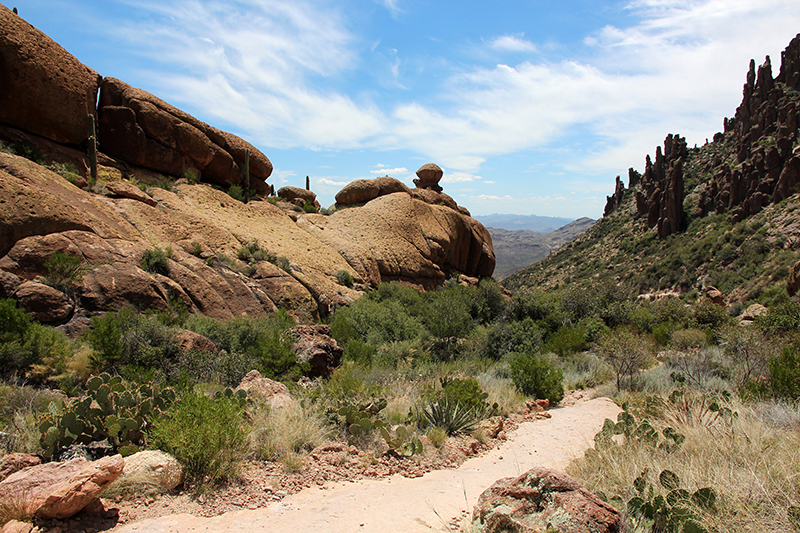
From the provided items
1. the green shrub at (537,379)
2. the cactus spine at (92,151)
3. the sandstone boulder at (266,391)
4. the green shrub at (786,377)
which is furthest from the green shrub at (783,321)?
the cactus spine at (92,151)

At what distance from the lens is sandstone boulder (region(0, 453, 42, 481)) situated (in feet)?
13.3

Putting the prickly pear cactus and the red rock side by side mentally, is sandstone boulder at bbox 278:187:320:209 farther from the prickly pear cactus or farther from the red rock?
the prickly pear cactus

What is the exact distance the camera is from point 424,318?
17328mm

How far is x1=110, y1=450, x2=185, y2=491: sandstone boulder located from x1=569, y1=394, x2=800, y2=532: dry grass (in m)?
4.37

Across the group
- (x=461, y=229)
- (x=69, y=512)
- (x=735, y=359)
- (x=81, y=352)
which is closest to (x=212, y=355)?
(x=81, y=352)

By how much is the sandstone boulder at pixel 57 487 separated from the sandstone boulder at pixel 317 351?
5.87 metres

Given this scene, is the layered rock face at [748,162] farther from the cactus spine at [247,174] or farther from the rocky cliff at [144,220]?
the cactus spine at [247,174]

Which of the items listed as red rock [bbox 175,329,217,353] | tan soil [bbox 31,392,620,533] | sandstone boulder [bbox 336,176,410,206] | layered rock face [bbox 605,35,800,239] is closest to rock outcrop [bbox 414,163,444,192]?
sandstone boulder [bbox 336,176,410,206]

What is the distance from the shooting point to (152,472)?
4449mm

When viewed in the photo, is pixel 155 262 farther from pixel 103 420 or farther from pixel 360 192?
pixel 360 192

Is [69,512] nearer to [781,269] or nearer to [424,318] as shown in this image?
[424,318]

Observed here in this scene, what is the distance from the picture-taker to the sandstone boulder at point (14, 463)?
4043 mm

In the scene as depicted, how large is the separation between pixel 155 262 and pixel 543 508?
468 inches

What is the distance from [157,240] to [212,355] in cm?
657
